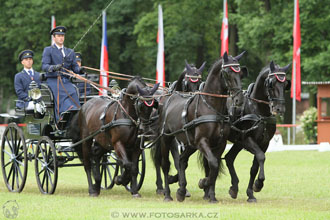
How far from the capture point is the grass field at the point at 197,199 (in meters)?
9.93

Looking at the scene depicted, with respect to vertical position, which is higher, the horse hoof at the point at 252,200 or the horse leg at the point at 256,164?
the horse leg at the point at 256,164

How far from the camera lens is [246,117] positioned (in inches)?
473

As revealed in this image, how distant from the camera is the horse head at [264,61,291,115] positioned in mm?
11414

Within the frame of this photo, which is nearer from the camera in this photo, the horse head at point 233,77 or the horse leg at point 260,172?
the horse head at point 233,77

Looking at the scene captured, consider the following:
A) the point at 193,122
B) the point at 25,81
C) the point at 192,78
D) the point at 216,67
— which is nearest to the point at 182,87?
the point at 192,78

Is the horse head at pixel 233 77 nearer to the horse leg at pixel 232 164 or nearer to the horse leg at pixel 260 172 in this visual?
the horse leg at pixel 260 172

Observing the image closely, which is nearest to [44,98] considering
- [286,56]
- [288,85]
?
Answer: [288,85]

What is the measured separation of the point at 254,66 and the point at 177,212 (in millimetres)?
29646

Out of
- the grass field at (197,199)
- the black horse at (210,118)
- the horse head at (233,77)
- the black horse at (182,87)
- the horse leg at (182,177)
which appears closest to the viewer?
the grass field at (197,199)

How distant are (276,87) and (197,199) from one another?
2.37m

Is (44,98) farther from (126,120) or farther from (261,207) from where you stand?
(261,207)

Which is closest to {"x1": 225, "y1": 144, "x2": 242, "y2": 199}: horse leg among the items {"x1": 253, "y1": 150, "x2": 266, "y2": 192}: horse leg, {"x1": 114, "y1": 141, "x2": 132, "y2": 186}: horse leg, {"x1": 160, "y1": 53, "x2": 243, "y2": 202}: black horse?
{"x1": 253, "y1": 150, "x2": 266, "y2": 192}: horse leg

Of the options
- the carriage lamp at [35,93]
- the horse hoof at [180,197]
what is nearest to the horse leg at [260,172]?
the horse hoof at [180,197]

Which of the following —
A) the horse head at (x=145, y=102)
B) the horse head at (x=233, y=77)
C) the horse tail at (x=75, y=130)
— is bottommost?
the horse tail at (x=75, y=130)
